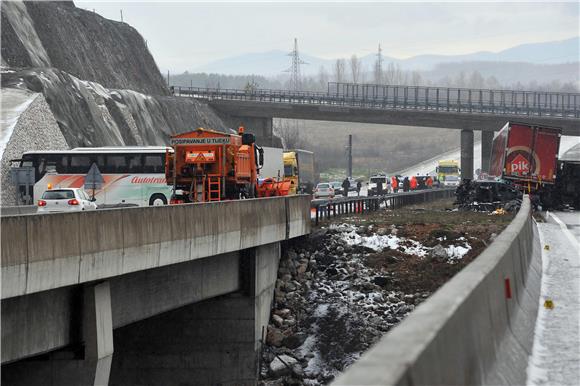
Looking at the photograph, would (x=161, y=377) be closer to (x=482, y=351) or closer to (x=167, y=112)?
(x=482, y=351)

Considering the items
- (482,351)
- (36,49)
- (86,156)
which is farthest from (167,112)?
(482,351)

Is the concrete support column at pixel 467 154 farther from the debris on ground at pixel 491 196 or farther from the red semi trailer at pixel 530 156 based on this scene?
the debris on ground at pixel 491 196

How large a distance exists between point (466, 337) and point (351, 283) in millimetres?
22535

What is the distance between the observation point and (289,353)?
25156 millimetres

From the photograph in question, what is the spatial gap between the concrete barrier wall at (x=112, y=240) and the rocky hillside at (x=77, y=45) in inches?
1930

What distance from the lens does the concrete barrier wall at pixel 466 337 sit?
16.3ft

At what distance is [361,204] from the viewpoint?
46.0 metres

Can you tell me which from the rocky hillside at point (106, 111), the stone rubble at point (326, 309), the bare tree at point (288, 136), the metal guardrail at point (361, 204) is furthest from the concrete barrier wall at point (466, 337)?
the bare tree at point (288, 136)

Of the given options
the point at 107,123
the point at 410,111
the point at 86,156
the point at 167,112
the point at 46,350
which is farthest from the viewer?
the point at 410,111

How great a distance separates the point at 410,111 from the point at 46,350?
88876mm

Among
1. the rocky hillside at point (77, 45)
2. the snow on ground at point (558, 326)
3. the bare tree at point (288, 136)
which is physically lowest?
the bare tree at point (288, 136)

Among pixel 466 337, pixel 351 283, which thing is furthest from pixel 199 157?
pixel 466 337

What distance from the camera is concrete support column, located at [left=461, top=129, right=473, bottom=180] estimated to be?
9944 centimetres

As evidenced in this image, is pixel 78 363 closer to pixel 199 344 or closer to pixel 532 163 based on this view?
pixel 199 344
